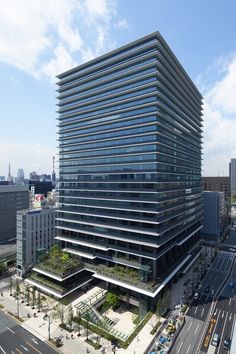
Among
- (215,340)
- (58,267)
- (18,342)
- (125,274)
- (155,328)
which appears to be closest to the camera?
(215,340)

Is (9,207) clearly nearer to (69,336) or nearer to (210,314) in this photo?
(69,336)

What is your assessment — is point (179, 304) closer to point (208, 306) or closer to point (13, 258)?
point (208, 306)

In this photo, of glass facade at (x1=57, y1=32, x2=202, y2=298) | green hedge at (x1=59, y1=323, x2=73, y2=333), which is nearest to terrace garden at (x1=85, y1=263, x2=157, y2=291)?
glass facade at (x1=57, y1=32, x2=202, y2=298)

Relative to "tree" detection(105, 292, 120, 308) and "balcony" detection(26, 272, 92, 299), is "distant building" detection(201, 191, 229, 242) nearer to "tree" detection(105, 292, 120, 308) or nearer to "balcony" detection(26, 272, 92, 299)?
"balcony" detection(26, 272, 92, 299)

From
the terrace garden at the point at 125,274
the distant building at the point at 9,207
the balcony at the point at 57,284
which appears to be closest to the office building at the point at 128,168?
the terrace garden at the point at 125,274

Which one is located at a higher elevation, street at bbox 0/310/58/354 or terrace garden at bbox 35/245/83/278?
terrace garden at bbox 35/245/83/278

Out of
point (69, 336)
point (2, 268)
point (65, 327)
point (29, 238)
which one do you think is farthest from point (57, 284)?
point (2, 268)
